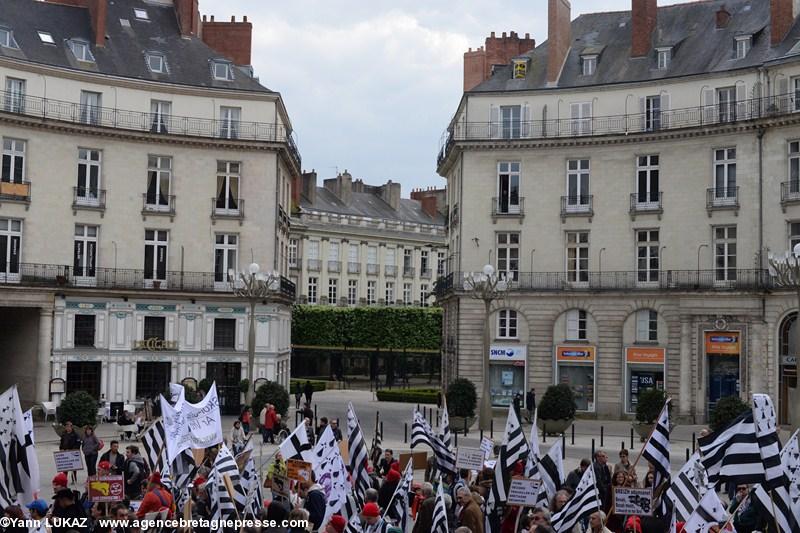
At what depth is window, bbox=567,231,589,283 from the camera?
50.2 metres

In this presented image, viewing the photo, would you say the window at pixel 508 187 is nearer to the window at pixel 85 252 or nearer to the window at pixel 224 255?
the window at pixel 224 255

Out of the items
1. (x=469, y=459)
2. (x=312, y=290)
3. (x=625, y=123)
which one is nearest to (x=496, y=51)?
(x=625, y=123)

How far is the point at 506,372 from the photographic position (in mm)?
50688

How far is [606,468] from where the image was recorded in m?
19.8

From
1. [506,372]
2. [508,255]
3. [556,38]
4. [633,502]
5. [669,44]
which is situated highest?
[556,38]

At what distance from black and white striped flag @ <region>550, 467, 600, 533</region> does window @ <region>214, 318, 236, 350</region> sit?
3576 cm

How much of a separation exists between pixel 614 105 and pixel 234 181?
17933 mm

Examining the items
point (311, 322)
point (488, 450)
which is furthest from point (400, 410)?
point (488, 450)

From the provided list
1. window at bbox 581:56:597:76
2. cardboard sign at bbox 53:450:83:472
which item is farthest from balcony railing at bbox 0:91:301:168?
cardboard sign at bbox 53:450:83:472

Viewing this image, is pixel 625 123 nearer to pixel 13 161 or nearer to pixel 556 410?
pixel 556 410

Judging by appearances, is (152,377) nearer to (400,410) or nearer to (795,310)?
(400,410)

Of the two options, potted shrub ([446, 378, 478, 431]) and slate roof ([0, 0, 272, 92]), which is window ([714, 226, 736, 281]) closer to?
→ potted shrub ([446, 378, 478, 431])

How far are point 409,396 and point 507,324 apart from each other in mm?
12188

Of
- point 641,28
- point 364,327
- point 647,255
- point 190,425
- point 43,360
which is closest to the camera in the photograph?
point 190,425
